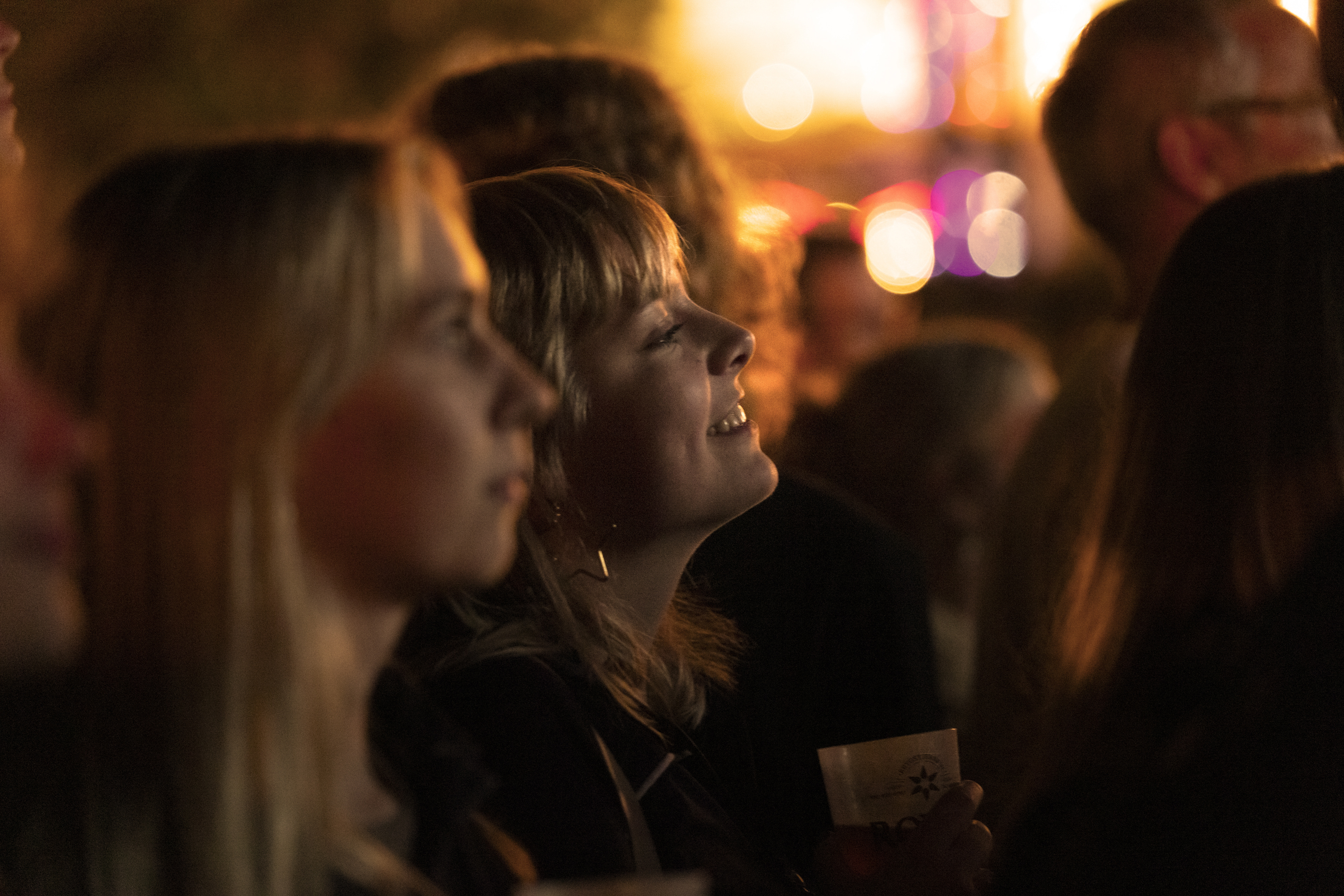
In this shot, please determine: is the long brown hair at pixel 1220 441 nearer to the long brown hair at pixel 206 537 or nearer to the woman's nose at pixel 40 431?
the long brown hair at pixel 206 537

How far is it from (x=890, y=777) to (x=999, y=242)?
10.9 meters

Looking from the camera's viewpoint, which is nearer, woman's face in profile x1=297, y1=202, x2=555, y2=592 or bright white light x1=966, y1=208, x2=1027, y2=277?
woman's face in profile x1=297, y1=202, x2=555, y2=592

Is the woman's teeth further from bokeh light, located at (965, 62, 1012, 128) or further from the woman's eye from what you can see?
bokeh light, located at (965, 62, 1012, 128)

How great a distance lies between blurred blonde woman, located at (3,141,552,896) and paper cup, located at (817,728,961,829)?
0.62m

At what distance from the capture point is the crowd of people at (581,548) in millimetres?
989

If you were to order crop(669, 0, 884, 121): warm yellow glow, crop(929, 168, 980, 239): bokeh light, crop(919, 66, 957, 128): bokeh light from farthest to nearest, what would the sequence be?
crop(929, 168, 980, 239): bokeh light < crop(919, 66, 957, 128): bokeh light < crop(669, 0, 884, 121): warm yellow glow

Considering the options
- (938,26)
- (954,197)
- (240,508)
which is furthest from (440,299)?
(954,197)

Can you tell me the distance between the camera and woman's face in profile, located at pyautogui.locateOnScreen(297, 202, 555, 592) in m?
1.01

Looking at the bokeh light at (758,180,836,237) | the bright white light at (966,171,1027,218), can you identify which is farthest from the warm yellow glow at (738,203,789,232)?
the bright white light at (966,171,1027,218)

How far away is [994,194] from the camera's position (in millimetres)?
10961

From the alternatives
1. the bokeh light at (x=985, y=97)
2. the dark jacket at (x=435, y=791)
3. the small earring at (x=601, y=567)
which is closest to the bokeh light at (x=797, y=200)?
the bokeh light at (x=985, y=97)

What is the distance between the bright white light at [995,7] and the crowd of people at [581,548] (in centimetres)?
417

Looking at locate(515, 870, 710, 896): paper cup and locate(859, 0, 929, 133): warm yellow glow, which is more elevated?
locate(859, 0, 929, 133): warm yellow glow

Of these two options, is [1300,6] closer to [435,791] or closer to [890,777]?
[890,777]
